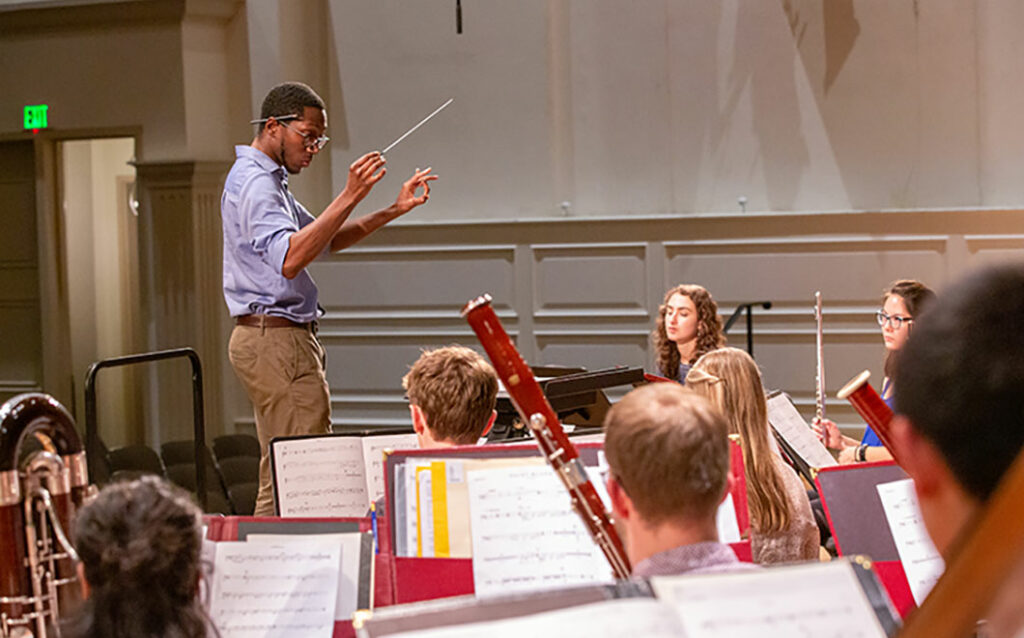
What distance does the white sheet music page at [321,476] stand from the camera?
312 centimetres

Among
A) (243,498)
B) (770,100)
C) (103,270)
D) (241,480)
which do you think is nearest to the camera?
(243,498)

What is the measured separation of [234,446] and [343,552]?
485 cm

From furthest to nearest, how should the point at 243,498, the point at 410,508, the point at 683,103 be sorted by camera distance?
1. the point at 683,103
2. the point at 243,498
3. the point at 410,508

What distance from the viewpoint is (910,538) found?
2480 mm

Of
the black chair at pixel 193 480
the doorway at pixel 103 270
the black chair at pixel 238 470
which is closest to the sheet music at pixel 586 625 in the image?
the black chair at pixel 193 480

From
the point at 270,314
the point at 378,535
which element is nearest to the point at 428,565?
the point at 378,535

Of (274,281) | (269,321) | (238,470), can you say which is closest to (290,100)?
(274,281)

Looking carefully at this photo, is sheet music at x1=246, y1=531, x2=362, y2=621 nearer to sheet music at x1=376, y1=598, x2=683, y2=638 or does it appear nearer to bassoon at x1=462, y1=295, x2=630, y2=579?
bassoon at x1=462, y1=295, x2=630, y2=579

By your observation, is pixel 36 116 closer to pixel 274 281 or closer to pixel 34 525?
pixel 274 281

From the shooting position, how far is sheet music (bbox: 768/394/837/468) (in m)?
3.74

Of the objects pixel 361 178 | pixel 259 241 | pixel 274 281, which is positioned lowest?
pixel 274 281

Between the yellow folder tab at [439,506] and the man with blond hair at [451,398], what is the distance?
1.36 feet

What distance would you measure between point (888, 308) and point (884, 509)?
194cm

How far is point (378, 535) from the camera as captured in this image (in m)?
2.42
